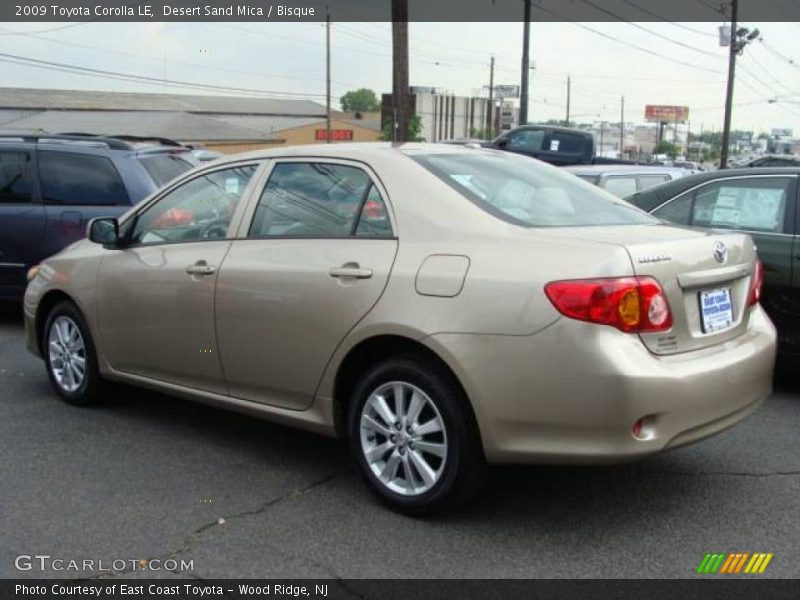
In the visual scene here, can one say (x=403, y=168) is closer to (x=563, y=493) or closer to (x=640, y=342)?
(x=640, y=342)

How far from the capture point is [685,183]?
6648 millimetres

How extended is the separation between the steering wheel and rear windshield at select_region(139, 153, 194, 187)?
3737 mm

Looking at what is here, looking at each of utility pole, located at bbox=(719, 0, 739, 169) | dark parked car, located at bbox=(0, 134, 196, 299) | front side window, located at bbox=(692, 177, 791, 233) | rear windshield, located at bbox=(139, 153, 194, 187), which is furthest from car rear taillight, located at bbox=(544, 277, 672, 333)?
utility pole, located at bbox=(719, 0, 739, 169)

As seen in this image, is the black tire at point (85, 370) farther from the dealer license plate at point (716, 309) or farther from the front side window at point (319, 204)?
the dealer license plate at point (716, 309)

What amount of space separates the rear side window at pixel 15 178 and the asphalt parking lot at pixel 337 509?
12.2 ft

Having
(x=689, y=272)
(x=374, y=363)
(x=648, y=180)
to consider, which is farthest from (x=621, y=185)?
(x=374, y=363)

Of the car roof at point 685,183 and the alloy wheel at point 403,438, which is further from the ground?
the car roof at point 685,183

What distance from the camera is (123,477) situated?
14.7 ft

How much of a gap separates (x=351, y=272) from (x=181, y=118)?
221ft

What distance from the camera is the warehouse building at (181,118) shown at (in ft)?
206

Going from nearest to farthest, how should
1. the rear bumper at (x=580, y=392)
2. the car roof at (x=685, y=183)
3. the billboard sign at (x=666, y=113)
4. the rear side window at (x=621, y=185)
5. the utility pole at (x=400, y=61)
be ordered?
the rear bumper at (x=580, y=392) < the car roof at (x=685, y=183) < the rear side window at (x=621, y=185) < the utility pole at (x=400, y=61) < the billboard sign at (x=666, y=113)

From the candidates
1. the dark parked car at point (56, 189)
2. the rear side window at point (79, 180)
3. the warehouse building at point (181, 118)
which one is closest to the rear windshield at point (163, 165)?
the dark parked car at point (56, 189)

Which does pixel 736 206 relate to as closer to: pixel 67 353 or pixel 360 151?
pixel 360 151

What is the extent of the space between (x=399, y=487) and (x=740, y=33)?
39423 mm
